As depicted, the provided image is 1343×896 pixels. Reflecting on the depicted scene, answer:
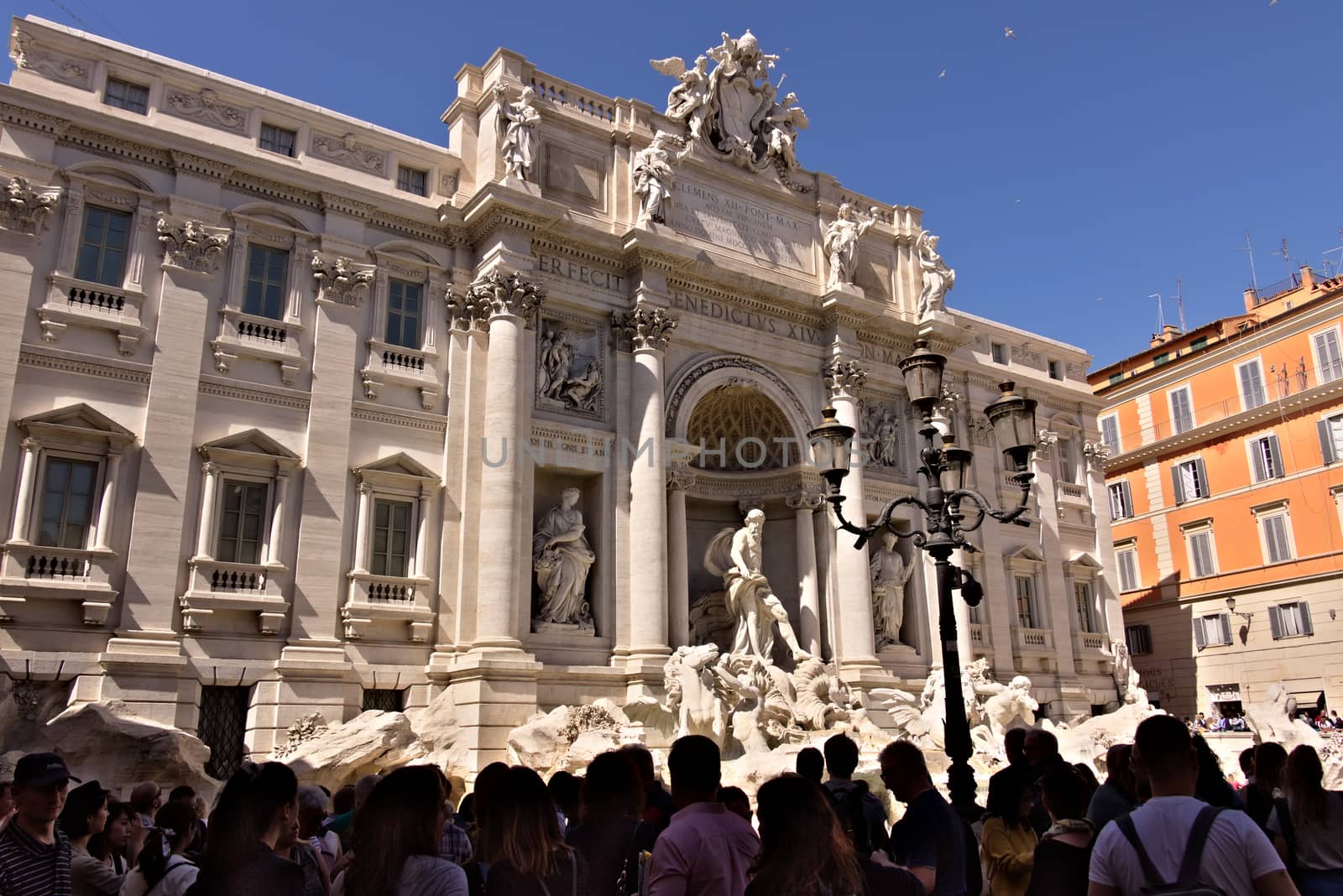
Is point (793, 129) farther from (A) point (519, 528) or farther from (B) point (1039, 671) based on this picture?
(B) point (1039, 671)

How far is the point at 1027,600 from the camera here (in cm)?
2750

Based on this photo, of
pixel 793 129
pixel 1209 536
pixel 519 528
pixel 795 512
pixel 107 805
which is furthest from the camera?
pixel 1209 536

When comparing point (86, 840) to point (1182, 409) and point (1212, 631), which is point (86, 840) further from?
point (1182, 409)

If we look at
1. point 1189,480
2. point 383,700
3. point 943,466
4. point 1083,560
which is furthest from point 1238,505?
point 383,700

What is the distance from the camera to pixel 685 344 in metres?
22.3

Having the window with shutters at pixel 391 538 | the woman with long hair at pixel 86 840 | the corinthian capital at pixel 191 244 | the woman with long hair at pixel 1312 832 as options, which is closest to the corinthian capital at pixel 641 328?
the window with shutters at pixel 391 538

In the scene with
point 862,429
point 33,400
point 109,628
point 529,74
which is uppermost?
point 529,74

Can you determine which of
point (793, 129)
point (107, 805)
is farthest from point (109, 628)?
point (793, 129)

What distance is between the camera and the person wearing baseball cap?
4688 mm

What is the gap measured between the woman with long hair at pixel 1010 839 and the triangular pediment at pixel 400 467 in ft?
47.6

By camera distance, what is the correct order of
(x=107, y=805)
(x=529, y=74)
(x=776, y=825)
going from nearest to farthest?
(x=776, y=825) → (x=107, y=805) → (x=529, y=74)

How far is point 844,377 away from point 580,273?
667 cm

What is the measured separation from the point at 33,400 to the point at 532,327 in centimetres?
820

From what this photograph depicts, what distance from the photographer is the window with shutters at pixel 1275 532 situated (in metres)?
29.4
